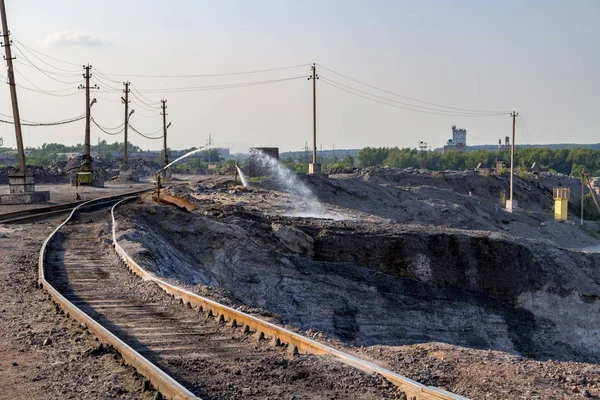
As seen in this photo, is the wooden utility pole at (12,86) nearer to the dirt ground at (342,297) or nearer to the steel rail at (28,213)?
the steel rail at (28,213)

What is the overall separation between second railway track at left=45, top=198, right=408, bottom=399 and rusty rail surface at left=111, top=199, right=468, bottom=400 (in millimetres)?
95

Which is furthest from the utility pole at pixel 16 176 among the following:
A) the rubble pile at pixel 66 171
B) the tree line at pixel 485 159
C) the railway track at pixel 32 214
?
the tree line at pixel 485 159

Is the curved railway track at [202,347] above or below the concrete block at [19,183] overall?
below

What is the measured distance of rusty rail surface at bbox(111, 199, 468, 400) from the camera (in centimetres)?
704

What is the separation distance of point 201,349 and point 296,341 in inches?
45.4

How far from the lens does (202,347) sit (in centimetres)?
955

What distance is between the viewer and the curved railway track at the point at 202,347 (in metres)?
7.61

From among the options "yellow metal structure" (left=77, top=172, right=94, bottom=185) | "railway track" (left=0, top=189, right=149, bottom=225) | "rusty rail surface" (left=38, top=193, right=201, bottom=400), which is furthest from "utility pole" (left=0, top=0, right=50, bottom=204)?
"rusty rail surface" (left=38, top=193, right=201, bottom=400)

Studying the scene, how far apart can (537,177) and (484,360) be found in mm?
86379

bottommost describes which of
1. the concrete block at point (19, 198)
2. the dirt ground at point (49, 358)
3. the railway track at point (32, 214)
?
the dirt ground at point (49, 358)

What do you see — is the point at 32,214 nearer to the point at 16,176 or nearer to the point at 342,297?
the point at 16,176

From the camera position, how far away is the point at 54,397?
24.9ft

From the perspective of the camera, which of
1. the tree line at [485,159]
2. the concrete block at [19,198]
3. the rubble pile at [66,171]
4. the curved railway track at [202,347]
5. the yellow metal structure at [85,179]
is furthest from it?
the tree line at [485,159]

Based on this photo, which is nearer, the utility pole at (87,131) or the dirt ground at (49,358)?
the dirt ground at (49,358)
